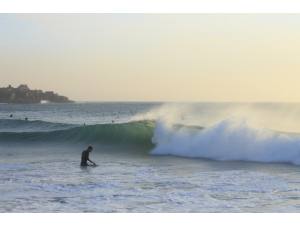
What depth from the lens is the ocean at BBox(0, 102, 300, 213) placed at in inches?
328

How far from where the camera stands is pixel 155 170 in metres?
12.2

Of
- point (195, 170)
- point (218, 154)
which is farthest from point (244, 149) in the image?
point (195, 170)

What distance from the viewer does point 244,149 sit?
1477 centimetres

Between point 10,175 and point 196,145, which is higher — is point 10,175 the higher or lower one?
the lower one
